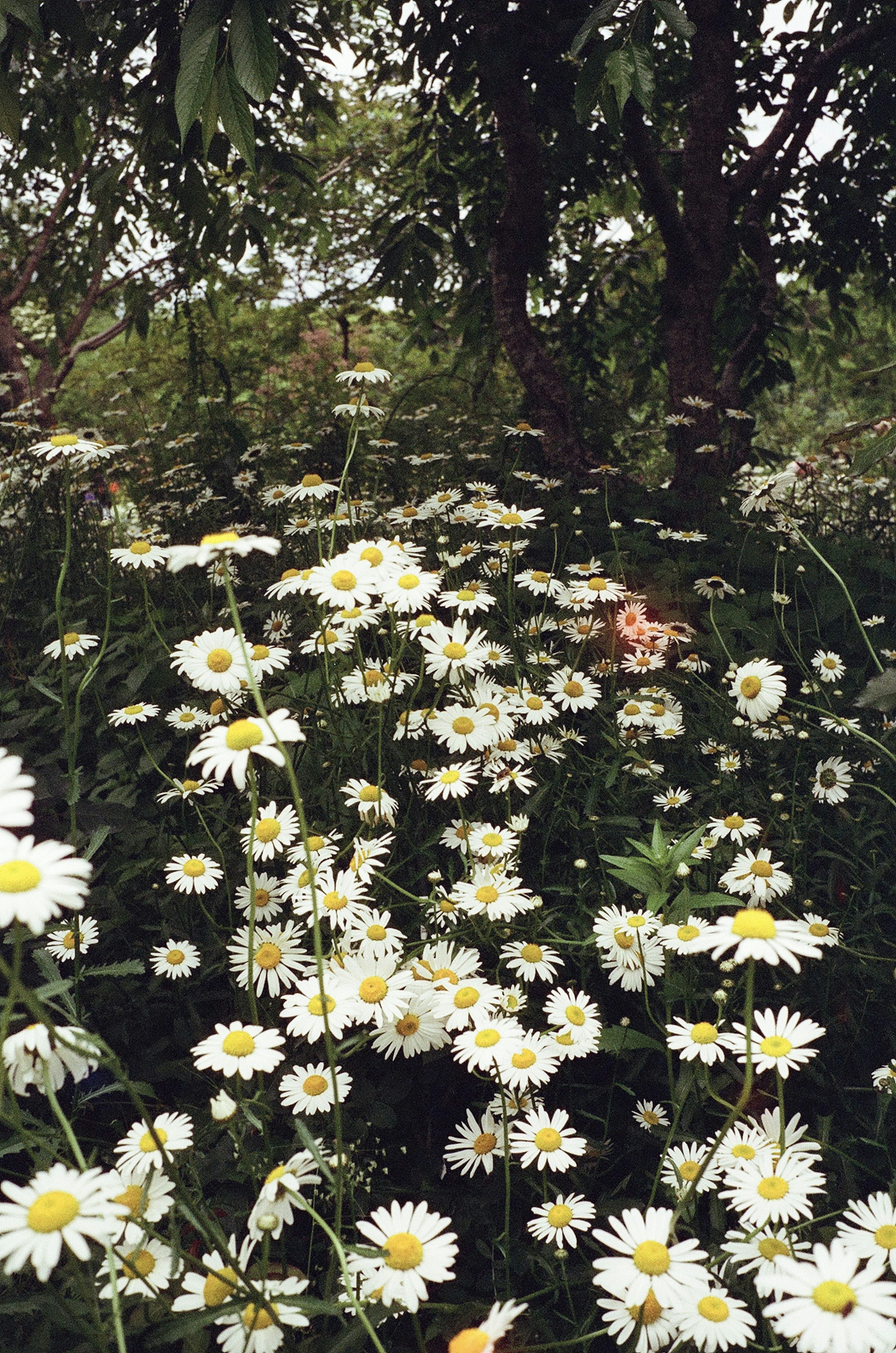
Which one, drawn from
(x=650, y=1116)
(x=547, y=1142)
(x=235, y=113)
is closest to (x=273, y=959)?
(x=547, y=1142)

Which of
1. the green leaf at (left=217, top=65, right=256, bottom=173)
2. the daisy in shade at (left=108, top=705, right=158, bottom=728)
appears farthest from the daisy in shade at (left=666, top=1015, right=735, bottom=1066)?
the green leaf at (left=217, top=65, right=256, bottom=173)

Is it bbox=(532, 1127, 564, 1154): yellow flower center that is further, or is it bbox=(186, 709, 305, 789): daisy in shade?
bbox=(532, 1127, 564, 1154): yellow flower center

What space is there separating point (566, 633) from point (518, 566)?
1.66 ft

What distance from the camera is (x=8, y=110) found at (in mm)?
1782

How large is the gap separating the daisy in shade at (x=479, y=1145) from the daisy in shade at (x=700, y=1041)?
0.28m

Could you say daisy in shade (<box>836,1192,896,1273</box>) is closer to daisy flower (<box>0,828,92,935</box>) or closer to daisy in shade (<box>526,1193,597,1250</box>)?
daisy in shade (<box>526,1193,597,1250</box>)

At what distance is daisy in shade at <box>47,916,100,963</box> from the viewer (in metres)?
1.40

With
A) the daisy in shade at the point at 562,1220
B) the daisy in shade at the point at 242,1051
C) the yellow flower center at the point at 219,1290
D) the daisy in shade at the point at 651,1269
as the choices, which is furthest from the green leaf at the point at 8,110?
the daisy in shade at the point at 651,1269

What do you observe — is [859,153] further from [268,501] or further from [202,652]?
[202,652]

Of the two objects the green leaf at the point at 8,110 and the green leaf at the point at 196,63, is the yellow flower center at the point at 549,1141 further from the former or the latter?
the green leaf at the point at 196,63

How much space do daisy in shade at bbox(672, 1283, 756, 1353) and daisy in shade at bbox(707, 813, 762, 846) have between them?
78cm

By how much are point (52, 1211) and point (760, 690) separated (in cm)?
134

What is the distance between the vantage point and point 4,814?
2.25ft

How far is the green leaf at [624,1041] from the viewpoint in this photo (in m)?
1.31
